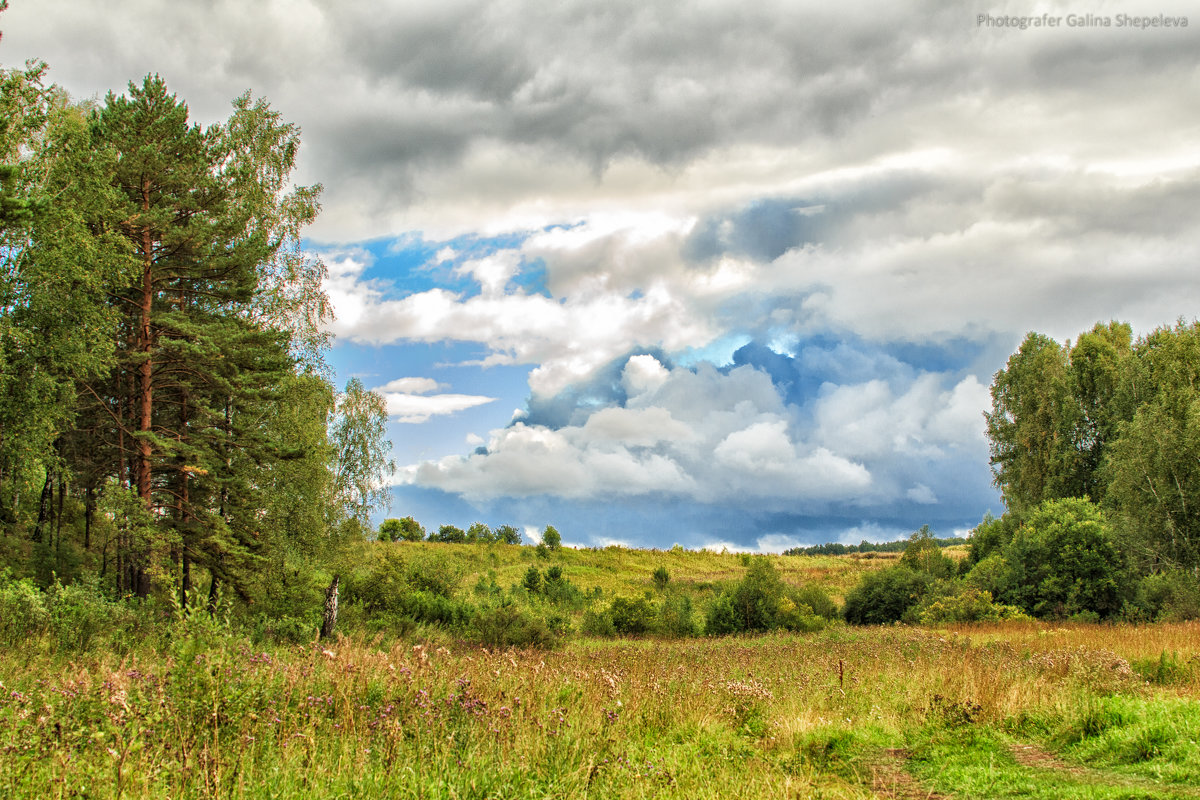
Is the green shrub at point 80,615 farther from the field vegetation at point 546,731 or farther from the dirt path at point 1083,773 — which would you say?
the dirt path at point 1083,773

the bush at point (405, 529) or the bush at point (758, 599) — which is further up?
the bush at point (405, 529)

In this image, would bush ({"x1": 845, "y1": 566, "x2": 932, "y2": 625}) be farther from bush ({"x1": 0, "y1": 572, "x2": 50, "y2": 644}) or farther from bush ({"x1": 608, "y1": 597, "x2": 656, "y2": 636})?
bush ({"x1": 0, "y1": 572, "x2": 50, "y2": 644})

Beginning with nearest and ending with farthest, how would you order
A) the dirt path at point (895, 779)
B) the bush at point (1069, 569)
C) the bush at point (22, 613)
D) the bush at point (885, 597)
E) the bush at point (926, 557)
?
1. the dirt path at point (895, 779)
2. the bush at point (22, 613)
3. the bush at point (1069, 569)
4. the bush at point (885, 597)
5. the bush at point (926, 557)

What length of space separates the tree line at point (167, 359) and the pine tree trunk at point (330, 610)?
928 mm

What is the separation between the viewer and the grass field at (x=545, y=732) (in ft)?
15.6

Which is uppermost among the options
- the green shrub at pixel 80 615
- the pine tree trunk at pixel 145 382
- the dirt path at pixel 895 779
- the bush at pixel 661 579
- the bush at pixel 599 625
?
the pine tree trunk at pixel 145 382

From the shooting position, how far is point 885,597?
30.9 meters

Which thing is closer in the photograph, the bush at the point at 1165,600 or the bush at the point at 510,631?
the bush at the point at 510,631

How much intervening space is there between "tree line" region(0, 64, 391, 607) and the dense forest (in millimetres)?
78

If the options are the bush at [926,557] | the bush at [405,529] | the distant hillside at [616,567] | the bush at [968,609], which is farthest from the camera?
the bush at [405,529]

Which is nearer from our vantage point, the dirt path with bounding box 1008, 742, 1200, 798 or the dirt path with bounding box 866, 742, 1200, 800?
the dirt path with bounding box 1008, 742, 1200, 798

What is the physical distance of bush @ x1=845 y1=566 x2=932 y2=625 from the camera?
30594 mm

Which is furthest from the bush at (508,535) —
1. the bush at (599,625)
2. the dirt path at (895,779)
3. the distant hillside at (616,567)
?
the dirt path at (895,779)

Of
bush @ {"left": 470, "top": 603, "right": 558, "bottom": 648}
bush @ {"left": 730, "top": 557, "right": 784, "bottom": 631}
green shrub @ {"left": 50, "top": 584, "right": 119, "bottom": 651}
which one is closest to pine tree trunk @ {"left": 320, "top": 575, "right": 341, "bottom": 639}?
bush @ {"left": 470, "top": 603, "right": 558, "bottom": 648}
